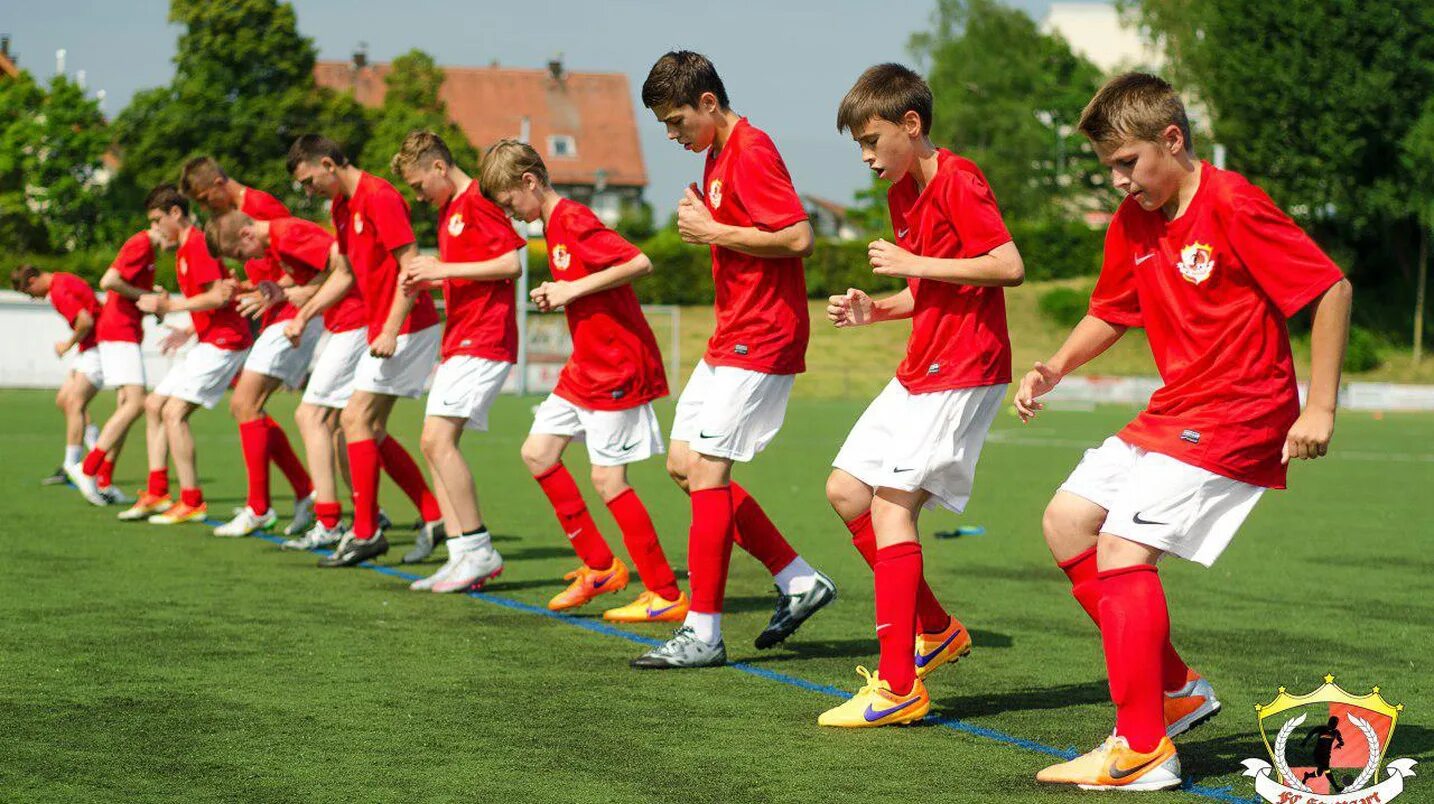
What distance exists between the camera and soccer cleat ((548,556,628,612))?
791 cm

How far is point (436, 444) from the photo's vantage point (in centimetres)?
831

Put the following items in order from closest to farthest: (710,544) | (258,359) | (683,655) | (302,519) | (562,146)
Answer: (683,655) < (710,544) < (258,359) < (302,519) < (562,146)

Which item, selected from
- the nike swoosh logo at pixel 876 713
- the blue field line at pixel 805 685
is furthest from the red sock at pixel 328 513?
the nike swoosh logo at pixel 876 713

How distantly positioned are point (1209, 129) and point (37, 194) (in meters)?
33.7

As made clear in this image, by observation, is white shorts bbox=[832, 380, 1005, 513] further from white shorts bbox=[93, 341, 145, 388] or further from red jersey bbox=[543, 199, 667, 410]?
white shorts bbox=[93, 341, 145, 388]

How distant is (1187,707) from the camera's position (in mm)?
5020

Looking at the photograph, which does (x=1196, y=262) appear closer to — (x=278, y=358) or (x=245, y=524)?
(x=278, y=358)

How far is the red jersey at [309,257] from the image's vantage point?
32.4 feet

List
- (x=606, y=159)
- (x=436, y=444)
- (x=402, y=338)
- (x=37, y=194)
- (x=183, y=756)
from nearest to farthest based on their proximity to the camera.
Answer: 1. (x=183, y=756)
2. (x=436, y=444)
3. (x=402, y=338)
4. (x=37, y=194)
5. (x=606, y=159)

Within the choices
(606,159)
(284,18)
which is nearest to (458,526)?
(284,18)

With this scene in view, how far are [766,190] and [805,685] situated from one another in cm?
177

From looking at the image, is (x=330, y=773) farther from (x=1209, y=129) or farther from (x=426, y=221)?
(x=426, y=221)

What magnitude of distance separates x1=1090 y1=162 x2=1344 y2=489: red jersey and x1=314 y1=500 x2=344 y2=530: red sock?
20.1ft

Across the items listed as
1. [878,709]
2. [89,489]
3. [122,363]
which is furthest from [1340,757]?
[122,363]
